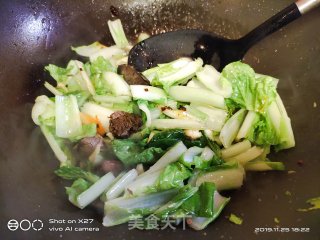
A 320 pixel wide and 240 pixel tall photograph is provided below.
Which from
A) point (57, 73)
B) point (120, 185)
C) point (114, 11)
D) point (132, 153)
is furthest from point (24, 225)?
point (114, 11)

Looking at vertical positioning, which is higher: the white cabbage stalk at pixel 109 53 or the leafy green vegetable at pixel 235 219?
the white cabbage stalk at pixel 109 53

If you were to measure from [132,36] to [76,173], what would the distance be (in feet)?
3.73

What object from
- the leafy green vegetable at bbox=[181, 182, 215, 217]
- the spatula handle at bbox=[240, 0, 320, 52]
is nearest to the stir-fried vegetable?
the leafy green vegetable at bbox=[181, 182, 215, 217]

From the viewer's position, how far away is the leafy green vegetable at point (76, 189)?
2.04 m

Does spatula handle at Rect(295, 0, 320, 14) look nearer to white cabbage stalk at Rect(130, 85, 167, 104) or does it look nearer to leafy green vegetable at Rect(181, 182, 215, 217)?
white cabbage stalk at Rect(130, 85, 167, 104)

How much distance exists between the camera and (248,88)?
2355 mm

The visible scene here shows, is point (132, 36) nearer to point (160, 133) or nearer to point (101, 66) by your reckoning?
point (101, 66)

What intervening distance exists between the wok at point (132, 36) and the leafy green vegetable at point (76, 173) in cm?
7

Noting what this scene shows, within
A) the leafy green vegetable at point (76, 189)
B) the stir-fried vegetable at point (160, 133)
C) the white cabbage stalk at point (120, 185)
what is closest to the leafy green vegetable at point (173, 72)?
the stir-fried vegetable at point (160, 133)

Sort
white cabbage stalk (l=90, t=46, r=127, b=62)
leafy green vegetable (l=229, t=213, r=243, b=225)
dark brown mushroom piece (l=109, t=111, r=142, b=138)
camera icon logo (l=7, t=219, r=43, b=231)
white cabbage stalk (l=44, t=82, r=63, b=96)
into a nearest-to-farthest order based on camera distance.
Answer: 1. camera icon logo (l=7, t=219, r=43, b=231)
2. leafy green vegetable (l=229, t=213, r=243, b=225)
3. dark brown mushroom piece (l=109, t=111, r=142, b=138)
4. white cabbage stalk (l=44, t=82, r=63, b=96)
5. white cabbage stalk (l=90, t=46, r=127, b=62)

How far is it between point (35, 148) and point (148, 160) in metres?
0.63

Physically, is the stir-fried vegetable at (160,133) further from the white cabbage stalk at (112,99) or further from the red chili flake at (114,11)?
the red chili flake at (114,11)

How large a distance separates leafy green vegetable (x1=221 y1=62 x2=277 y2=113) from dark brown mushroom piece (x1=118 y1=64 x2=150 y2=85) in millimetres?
475

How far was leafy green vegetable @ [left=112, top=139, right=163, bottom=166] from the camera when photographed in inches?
85.7
